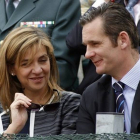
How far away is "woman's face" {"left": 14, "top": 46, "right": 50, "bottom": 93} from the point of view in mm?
3918

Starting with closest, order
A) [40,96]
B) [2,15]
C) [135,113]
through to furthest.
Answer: [135,113] < [40,96] < [2,15]

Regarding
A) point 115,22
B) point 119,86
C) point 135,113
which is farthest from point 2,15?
point 135,113

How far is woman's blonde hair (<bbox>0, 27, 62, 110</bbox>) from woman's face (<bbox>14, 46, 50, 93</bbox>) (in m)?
0.04

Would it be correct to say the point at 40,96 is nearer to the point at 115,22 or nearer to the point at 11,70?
the point at 11,70

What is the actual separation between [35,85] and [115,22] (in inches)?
32.1

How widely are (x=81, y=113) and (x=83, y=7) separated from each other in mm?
2056

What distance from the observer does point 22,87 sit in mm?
4094

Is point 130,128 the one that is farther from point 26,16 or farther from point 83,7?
point 83,7

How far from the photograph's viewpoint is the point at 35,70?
393 centimetres

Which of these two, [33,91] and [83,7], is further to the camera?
[83,7]

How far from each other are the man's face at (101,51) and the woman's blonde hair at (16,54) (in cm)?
45

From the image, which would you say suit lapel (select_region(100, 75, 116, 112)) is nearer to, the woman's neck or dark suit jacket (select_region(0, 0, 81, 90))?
the woman's neck

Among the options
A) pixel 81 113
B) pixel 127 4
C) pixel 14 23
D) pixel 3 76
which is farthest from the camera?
pixel 14 23

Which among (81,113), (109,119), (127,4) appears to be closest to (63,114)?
(81,113)
